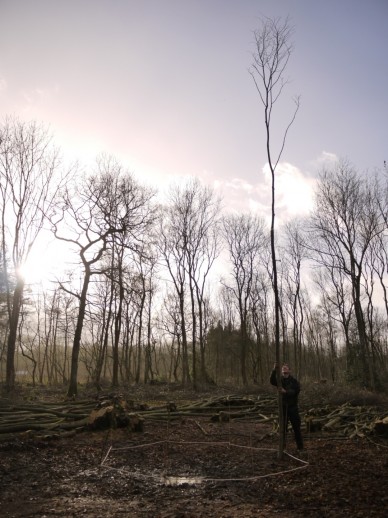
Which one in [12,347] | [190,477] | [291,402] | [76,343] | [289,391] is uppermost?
[76,343]

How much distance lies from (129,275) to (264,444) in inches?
478

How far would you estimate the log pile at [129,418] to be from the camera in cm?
1013

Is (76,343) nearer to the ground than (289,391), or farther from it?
farther from it

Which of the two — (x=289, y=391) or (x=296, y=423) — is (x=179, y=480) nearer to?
(x=296, y=423)

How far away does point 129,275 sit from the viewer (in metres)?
19.9

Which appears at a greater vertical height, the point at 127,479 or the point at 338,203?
the point at 338,203

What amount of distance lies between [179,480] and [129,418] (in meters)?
4.82

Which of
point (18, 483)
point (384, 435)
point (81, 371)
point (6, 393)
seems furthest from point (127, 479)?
point (81, 371)

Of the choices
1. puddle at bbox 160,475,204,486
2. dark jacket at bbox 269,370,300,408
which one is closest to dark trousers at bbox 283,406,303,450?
dark jacket at bbox 269,370,300,408

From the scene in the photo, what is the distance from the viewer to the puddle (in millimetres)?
6508

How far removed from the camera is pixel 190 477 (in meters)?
6.92

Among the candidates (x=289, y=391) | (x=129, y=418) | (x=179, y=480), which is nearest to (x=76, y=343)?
(x=129, y=418)

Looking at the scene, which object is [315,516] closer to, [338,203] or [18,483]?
[18,483]

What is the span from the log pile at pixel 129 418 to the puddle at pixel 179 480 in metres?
2.71
